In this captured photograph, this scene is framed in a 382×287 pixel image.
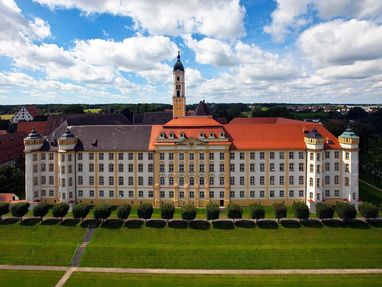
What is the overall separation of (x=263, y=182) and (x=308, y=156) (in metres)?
11.0

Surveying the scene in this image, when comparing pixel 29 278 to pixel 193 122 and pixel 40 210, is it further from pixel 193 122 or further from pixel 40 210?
pixel 193 122

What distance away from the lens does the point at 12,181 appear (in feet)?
262

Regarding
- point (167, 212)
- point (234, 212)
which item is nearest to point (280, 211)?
point (234, 212)

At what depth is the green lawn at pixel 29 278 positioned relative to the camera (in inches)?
1857

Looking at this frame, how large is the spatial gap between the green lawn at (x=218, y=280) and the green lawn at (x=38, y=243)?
729 cm

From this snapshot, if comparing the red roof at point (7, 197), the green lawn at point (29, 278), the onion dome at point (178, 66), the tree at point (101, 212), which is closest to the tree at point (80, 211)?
the tree at point (101, 212)

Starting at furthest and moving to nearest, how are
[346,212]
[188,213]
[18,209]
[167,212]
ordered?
1. [18,209]
2. [167,212]
3. [188,213]
4. [346,212]

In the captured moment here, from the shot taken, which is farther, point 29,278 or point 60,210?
point 60,210

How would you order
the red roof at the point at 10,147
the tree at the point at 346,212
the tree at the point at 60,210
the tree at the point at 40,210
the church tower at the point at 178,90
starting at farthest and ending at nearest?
the church tower at the point at 178,90 < the red roof at the point at 10,147 < the tree at the point at 40,210 < the tree at the point at 60,210 < the tree at the point at 346,212

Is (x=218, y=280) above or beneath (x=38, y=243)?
beneath

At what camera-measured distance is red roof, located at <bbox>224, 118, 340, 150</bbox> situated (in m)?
73.7

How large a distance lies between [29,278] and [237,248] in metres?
31.6

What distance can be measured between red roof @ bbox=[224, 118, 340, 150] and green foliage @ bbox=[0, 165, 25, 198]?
5040 centimetres

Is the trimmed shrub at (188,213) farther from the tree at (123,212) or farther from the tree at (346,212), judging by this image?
the tree at (346,212)
